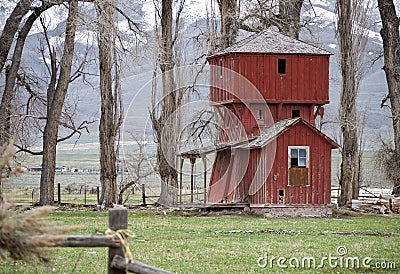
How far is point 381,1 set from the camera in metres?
43.0

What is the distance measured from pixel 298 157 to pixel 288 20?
1338 cm

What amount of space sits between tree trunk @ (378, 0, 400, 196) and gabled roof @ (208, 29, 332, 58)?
683cm

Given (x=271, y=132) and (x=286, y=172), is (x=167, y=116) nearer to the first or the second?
(x=271, y=132)

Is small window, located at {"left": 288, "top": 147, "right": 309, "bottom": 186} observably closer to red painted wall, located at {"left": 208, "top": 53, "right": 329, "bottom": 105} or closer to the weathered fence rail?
red painted wall, located at {"left": 208, "top": 53, "right": 329, "bottom": 105}

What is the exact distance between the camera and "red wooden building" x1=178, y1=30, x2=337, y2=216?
34.7 meters

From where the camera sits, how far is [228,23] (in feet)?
143

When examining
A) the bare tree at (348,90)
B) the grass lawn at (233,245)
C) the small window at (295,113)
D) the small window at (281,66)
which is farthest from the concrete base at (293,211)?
the bare tree at (348,90)

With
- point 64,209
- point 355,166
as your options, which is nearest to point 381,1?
point 355,166

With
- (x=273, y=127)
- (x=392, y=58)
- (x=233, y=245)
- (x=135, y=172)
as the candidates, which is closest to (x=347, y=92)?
(x=392, y=58)

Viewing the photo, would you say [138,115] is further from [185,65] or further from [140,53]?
[140,53]

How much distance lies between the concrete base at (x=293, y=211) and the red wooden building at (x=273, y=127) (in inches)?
1.7

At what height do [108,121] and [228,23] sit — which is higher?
[228,23]

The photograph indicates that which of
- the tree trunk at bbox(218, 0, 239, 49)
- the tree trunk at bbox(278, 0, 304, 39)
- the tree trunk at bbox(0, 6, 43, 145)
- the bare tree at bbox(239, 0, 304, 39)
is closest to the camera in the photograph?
the tree trunk at bbox(0, 6, 43, 145)

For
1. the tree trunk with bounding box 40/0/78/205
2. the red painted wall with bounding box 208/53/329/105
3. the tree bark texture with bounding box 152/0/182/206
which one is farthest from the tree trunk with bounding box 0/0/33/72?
the tree bark texture with bounding box 152/0/182/206
